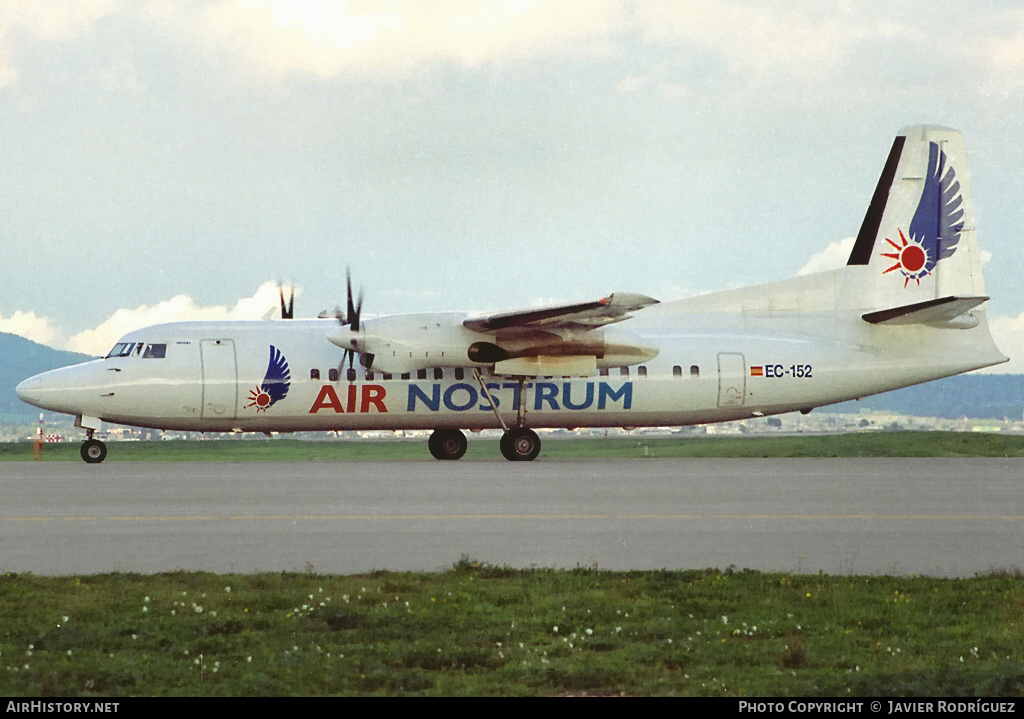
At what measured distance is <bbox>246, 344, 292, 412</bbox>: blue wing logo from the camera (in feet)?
90.8

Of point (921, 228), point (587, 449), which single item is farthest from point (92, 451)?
point (921, 228)

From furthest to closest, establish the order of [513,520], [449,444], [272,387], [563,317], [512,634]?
[449,444] → [272,387] → [563,317] → [513,520] → [512,634]

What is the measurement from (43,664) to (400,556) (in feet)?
16.5

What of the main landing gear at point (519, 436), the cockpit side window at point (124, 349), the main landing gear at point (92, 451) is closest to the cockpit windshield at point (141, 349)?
the cockpit side window at point (124, 349)

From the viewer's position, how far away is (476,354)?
90.6 ft

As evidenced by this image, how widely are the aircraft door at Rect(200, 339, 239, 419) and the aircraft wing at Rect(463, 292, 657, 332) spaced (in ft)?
18.4

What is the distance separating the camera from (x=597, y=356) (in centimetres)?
2798

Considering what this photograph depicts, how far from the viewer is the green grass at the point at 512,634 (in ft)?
22.2

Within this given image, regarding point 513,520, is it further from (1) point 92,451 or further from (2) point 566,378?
(1) point 92,451

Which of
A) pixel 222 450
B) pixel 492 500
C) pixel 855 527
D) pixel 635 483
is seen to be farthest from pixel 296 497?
pixel 222 450

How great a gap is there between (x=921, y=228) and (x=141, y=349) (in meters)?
20.6

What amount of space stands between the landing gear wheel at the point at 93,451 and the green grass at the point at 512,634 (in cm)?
1860

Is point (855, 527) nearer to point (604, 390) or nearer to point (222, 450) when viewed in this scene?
point (604, 390)

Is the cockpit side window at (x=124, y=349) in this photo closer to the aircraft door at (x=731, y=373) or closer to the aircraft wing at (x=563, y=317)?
the aircraft wing at (x=563, y=317)
